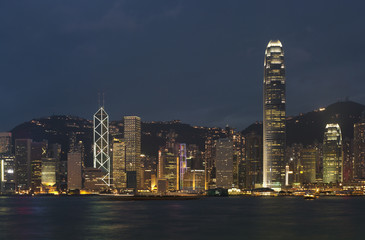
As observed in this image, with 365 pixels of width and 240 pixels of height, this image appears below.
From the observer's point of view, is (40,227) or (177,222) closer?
(40,227)

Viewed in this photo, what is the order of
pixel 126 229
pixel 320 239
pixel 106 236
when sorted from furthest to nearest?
1. pixel 126 229
2. pixel 106 236
3. pixel 320 239

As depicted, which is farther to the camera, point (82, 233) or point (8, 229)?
point (8, 229)

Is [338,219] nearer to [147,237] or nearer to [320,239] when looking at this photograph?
[320,239]

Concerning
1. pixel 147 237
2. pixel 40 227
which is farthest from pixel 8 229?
pixel 147 237

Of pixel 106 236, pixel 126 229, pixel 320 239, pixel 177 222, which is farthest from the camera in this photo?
pixel 177 222

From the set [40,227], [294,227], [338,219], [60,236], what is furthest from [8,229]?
[338,219]

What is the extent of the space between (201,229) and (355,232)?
910 inches

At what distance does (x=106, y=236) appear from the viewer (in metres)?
84.2

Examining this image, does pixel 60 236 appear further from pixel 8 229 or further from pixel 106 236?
pixel 8 229

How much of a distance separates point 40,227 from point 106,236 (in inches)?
739

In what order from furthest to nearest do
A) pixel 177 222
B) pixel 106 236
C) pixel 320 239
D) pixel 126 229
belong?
pixel 177 222
pixel 126 229
pixel 106 236
pixel 320 239

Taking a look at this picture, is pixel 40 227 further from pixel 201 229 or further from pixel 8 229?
pixel 201 229

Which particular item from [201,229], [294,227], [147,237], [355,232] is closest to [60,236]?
[147,237]

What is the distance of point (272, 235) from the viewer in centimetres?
8425
